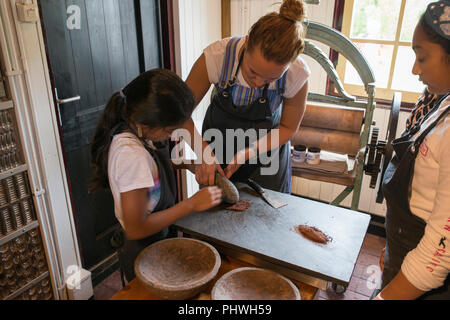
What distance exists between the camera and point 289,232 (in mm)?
1156

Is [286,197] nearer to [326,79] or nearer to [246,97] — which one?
[246,97]

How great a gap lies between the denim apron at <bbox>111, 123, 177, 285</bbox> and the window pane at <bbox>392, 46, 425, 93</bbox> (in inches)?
81.1

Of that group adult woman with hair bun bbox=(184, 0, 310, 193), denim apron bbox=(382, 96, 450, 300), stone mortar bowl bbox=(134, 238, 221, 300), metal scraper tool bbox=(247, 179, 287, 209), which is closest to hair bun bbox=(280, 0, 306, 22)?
adult woman with hair bun bbox=(184, 0, 310, 193)

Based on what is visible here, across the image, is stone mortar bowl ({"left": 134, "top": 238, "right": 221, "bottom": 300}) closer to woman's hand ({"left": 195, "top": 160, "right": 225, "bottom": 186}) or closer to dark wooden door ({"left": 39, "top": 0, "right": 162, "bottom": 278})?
woman's hand ({"left": 195, "top": 160, "right": 225, "bottom": 186})

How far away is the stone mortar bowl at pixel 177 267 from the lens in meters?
0.90

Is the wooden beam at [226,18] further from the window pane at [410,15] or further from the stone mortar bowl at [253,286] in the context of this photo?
the stone mortar bowl at [253,286]

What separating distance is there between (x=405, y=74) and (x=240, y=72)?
1706 millimetres

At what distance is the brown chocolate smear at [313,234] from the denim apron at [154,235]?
18.4 inches

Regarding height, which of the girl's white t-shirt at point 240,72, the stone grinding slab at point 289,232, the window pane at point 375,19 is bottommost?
the stone grinding slab at point 289,232

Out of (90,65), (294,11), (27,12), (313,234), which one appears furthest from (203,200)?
(90,65)

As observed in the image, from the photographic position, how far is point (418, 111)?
1258 millimetres

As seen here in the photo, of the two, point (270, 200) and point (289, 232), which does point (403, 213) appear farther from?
point (270, 200)

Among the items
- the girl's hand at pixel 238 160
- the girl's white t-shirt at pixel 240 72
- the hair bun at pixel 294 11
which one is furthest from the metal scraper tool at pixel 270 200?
the hair bun at pixel 294 11

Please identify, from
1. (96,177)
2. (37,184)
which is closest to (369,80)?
(96,177)
